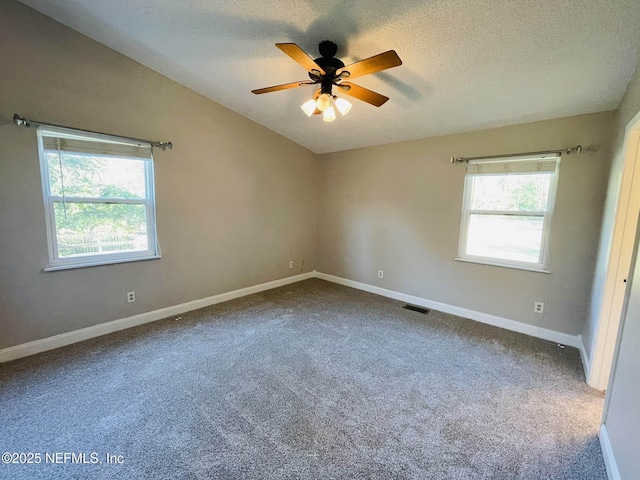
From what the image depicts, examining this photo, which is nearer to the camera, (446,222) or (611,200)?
(611,200)

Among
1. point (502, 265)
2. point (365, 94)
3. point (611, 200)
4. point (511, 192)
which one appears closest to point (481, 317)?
point (502, 265)

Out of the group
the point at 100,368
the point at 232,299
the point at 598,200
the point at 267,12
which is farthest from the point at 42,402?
the point at 598,200

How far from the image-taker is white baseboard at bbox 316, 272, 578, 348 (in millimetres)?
2871

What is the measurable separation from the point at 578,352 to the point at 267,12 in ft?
13.3

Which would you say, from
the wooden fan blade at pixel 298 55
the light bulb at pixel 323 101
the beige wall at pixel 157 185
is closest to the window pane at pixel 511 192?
the light bulb at pixel 323 101

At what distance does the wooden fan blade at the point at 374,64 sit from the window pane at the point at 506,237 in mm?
2332

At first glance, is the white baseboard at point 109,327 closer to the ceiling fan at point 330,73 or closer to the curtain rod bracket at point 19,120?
the curtain rod bracket at point 19,120

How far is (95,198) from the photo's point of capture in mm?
2781

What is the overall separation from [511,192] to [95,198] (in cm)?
445

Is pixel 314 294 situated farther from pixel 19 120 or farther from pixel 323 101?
pixel 19 120

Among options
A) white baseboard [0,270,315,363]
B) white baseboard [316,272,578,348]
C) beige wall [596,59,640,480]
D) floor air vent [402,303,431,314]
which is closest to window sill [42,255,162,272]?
white baseboard [0,270,315,363]

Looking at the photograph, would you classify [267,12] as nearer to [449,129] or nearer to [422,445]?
[449,129]

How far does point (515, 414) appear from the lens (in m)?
1.89

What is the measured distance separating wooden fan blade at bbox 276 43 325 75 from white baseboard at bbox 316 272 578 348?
3.13 m
